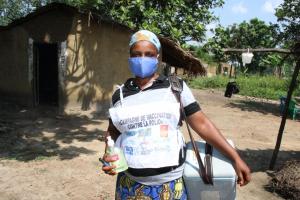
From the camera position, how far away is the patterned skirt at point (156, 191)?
7.12 ft

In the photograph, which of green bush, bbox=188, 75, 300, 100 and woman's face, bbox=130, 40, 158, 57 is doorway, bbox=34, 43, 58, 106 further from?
green bush, bbox=188, 75, 300, 100

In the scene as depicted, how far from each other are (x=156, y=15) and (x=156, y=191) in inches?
292

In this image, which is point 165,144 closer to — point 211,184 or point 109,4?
point 211,184

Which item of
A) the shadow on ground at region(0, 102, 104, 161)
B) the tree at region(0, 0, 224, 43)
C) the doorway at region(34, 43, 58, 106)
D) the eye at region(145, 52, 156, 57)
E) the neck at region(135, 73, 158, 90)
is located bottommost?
the shadow on ground at region(0, 102, 104, 161)

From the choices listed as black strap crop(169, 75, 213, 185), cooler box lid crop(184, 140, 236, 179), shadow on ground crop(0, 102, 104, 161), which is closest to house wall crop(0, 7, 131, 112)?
shadow on ground crop(0, 102, 104, 161)

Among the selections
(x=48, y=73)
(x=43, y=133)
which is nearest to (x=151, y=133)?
(x=43, y=133)

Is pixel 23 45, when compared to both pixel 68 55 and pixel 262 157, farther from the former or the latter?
pixel 262 157

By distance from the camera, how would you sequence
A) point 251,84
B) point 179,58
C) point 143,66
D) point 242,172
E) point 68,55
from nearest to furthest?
point 242,172
point 143,66
point 179,58
point 68,55
point 251,84

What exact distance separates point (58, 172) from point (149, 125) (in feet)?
14.1

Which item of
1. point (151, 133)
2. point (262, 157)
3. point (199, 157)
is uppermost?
point (151, 133)

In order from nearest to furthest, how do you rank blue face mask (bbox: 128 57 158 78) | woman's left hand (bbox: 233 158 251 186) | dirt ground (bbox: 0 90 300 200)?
woman's left hand (bbox: 233 158 251 186)
blue face mask (bbox: 128 57 158 78)
dirt ground (bbox: 0 90 300 200)

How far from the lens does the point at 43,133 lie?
8.79 metres

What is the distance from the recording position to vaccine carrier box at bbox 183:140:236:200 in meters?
2.12

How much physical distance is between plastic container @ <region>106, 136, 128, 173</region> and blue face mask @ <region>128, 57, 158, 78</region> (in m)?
0.42
